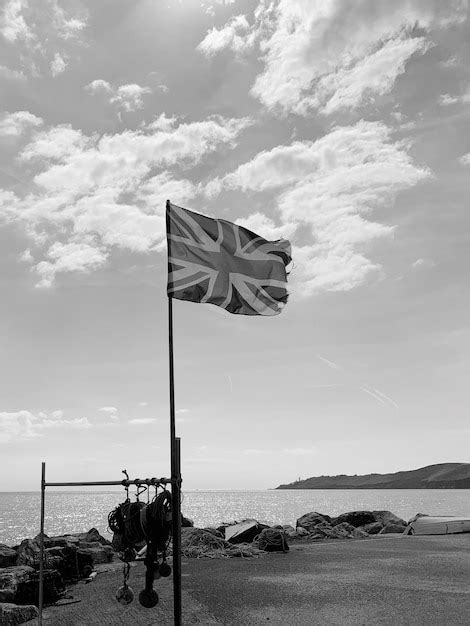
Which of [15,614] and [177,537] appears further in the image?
[15,614]

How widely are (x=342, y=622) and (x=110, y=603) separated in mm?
5980

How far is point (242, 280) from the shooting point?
1180 cm

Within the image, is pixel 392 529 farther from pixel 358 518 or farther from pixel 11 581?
pixel 11 581

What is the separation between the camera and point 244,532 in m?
29.2

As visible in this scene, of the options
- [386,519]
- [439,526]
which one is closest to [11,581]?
[439,526]

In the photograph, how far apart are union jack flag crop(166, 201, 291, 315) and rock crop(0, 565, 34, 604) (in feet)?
34.4

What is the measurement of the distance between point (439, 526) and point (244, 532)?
443 inches

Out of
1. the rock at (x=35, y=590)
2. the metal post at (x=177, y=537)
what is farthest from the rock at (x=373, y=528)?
the metal post at (x=177, y=537)

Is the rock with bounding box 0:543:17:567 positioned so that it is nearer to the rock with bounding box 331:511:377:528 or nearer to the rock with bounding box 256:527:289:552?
the rock with bounding box 256:527:289:552

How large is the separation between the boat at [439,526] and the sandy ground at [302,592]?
386 inches

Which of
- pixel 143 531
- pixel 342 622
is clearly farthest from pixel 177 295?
pixel 342 622

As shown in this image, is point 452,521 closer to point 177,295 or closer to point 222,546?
point 222,546

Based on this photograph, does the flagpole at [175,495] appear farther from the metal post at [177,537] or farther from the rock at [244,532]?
the rock at [244,532]

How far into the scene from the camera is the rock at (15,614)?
14.1 m
